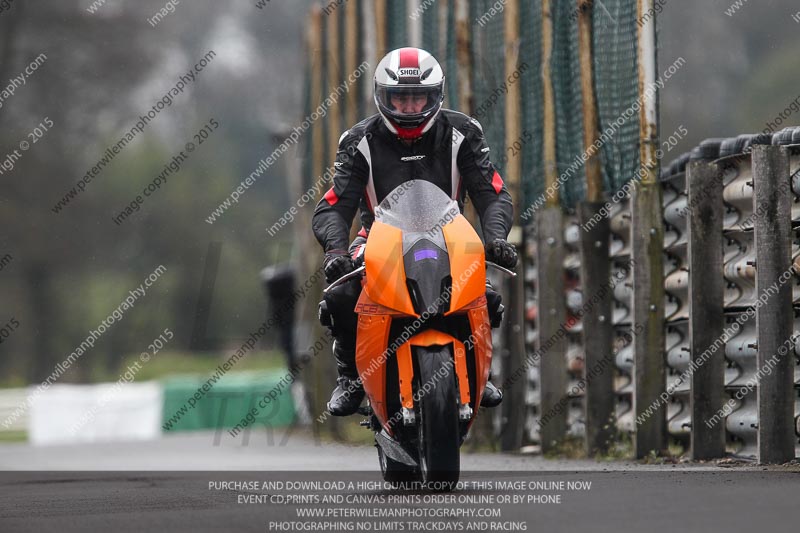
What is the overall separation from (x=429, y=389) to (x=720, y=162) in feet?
12.2

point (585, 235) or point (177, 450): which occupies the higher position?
point (585, 235)

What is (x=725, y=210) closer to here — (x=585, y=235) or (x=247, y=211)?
(x=585, y=235)

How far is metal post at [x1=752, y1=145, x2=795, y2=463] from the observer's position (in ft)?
33.7

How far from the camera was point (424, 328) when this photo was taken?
8711 mm

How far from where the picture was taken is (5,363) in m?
57.5

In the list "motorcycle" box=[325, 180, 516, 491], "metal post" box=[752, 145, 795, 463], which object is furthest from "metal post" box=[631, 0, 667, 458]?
"motorcycle" box=[325, 180, 516, 491]

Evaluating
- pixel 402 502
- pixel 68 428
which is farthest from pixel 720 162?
pixel 68 428

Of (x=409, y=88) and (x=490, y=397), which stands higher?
(x=409, y=88)

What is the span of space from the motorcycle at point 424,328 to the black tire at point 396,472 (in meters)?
0.27

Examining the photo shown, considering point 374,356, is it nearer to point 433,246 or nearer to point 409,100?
point 433,246

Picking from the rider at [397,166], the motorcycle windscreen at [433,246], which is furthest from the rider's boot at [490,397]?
the motorcycle windscreen at [433,246]

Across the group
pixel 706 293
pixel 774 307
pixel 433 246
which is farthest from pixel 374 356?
pixel 706 293

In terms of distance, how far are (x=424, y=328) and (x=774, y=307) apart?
2.66m

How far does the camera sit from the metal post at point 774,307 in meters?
10.3
